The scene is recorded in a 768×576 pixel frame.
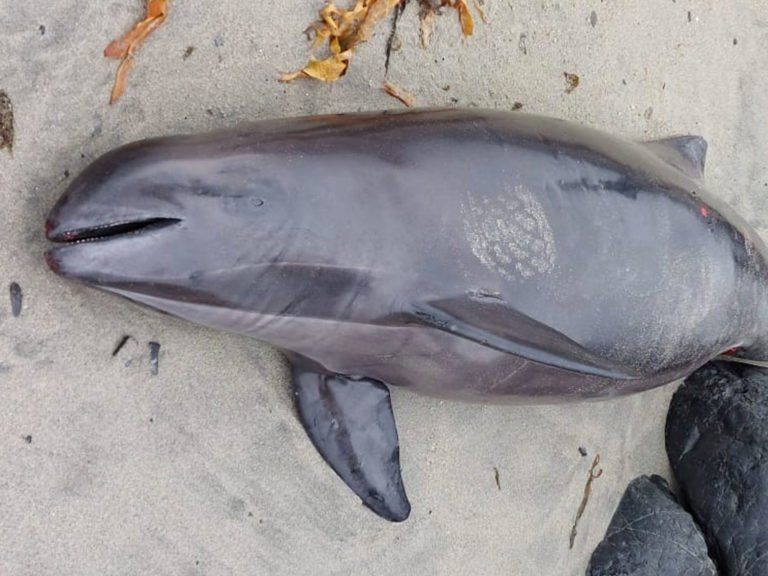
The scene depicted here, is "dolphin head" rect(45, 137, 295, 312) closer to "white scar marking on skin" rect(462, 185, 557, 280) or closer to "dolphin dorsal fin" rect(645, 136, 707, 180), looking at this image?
"white scar marking on skin" rect(462, 185, 557, 280)

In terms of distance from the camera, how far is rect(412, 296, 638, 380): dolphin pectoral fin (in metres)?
3.18

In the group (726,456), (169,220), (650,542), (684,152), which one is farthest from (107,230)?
(726,456)

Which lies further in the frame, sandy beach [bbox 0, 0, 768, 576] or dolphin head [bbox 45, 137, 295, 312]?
sandy beach [bbox 0, 0, 768, 576]

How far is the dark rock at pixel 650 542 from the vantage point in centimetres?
467

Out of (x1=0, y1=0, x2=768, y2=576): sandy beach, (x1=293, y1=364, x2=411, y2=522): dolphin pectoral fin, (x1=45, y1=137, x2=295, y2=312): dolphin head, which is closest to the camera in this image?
(x1=45, y1=137, x2=295, y2=312): dolphin head

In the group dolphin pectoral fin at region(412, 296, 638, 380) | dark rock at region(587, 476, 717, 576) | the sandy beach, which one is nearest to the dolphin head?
the sandy beach

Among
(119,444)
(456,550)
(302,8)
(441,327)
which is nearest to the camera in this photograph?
(441,327)

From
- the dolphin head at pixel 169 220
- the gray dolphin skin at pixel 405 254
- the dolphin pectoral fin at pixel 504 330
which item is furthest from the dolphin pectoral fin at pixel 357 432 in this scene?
the dolphin head at pixel 169 220

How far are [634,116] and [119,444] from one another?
3.22 metres

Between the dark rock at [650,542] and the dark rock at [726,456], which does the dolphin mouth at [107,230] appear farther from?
the dark rock at [726,456]

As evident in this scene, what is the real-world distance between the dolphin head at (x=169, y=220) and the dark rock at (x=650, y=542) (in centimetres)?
279

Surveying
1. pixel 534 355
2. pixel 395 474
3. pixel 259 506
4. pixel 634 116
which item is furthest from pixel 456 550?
pixel 634 116

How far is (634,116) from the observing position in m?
4.83

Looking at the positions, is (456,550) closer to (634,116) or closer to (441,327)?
(441,327)
